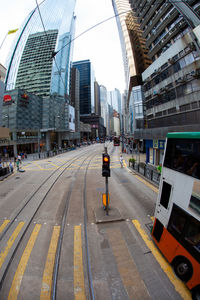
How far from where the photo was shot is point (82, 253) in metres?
4.62

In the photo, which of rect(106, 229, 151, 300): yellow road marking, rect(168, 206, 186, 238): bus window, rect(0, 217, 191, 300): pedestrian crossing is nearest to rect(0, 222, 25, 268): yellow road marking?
rect(0, 217, 191, 300): pedestrian crossing

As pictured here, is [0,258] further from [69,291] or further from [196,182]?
[196,182]

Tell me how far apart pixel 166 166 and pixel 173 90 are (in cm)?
2159

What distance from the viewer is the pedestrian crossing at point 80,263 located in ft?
11.3

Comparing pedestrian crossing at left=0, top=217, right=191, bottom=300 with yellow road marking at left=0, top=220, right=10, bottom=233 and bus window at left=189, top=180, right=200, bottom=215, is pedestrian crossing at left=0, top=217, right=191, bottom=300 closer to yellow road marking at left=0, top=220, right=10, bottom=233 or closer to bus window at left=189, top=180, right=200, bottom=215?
yellow road marking at left=0, top=220, right=10, bottom=233

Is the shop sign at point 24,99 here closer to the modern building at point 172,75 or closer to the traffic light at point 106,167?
the modern building at point 172,75

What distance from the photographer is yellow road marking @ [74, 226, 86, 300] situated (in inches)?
133

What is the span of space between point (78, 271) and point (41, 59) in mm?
90992

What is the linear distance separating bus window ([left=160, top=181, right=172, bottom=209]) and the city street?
1.77 m

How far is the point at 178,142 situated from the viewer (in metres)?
4.17

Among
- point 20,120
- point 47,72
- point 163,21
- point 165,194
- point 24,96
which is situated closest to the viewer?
point 165,194

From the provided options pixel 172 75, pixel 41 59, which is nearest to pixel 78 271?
pixel 172 75

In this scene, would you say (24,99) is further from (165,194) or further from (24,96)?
(165,194)

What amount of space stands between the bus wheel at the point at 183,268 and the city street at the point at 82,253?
18cm
